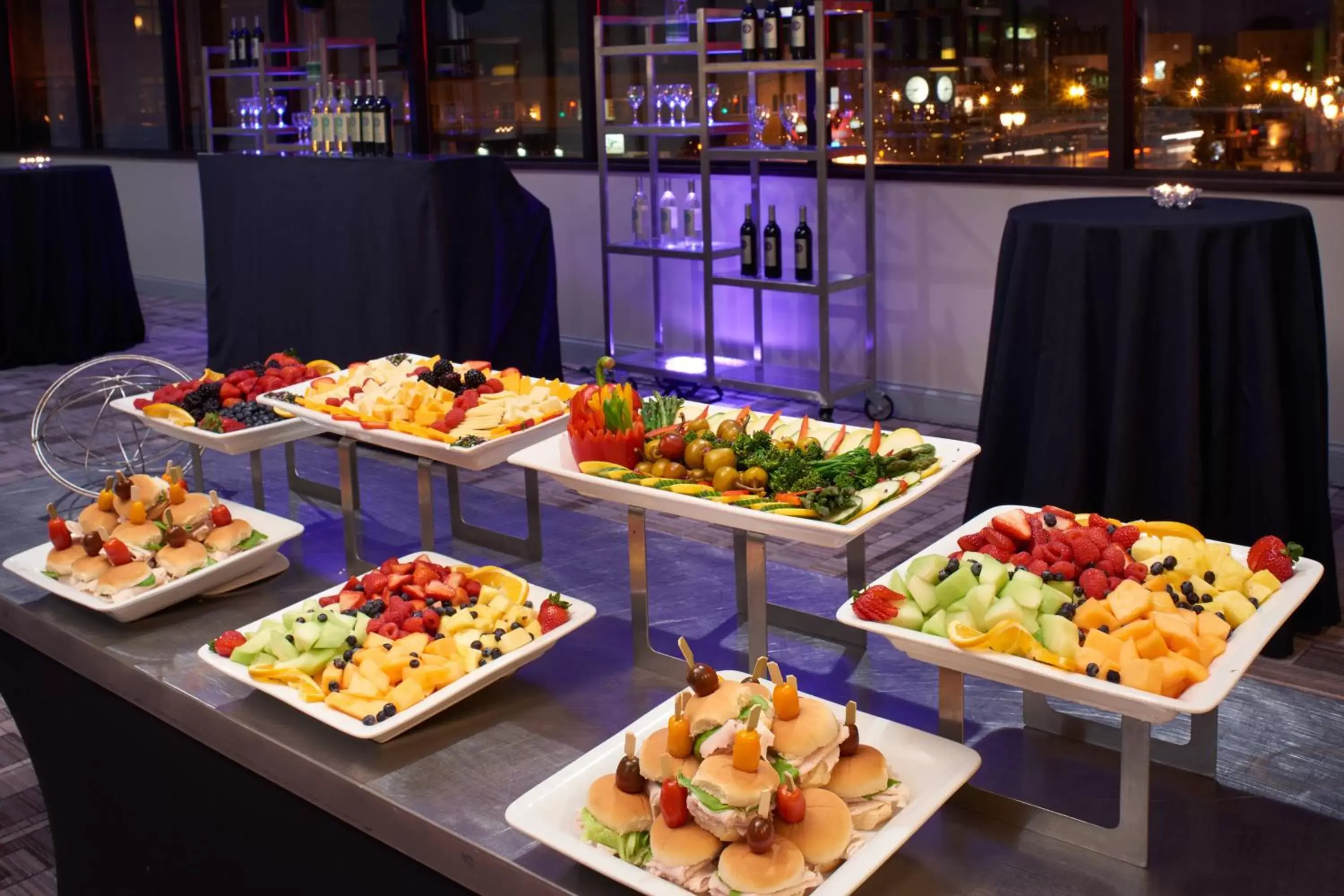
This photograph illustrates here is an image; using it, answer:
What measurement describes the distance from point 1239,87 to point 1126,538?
3413 mm

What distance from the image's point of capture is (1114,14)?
4613 mm

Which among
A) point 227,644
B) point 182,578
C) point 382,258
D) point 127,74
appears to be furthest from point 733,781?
point 127,74

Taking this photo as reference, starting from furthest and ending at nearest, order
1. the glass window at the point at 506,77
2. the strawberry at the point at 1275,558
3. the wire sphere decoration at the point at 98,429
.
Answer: the glass window at the point at 506,77 → the wire sphere decoration at the point at 98,429 → the strawberry at the point at 1275,558

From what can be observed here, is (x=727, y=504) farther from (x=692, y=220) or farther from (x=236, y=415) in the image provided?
(x=692, y=220)

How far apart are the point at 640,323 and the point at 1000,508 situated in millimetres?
4595

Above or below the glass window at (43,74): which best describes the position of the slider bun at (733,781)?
below

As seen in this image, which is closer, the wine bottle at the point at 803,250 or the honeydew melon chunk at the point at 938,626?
the honeydew melon chunk at the point at 938,626

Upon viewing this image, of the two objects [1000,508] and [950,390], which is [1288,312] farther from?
[950,390]

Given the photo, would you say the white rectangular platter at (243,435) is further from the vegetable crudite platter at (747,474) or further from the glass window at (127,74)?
the glass window at (127,74)

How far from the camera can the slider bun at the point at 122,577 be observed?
73.3 inches

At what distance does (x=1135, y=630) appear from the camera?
1276mm

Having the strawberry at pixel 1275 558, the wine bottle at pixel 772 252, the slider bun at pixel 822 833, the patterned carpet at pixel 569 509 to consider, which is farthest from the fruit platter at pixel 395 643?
the wine bottle at pixel 772 252

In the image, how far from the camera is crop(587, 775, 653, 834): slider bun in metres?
1.21

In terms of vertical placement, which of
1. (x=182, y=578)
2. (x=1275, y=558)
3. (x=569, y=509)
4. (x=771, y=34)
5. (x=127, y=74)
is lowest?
(x=569, y=509)
